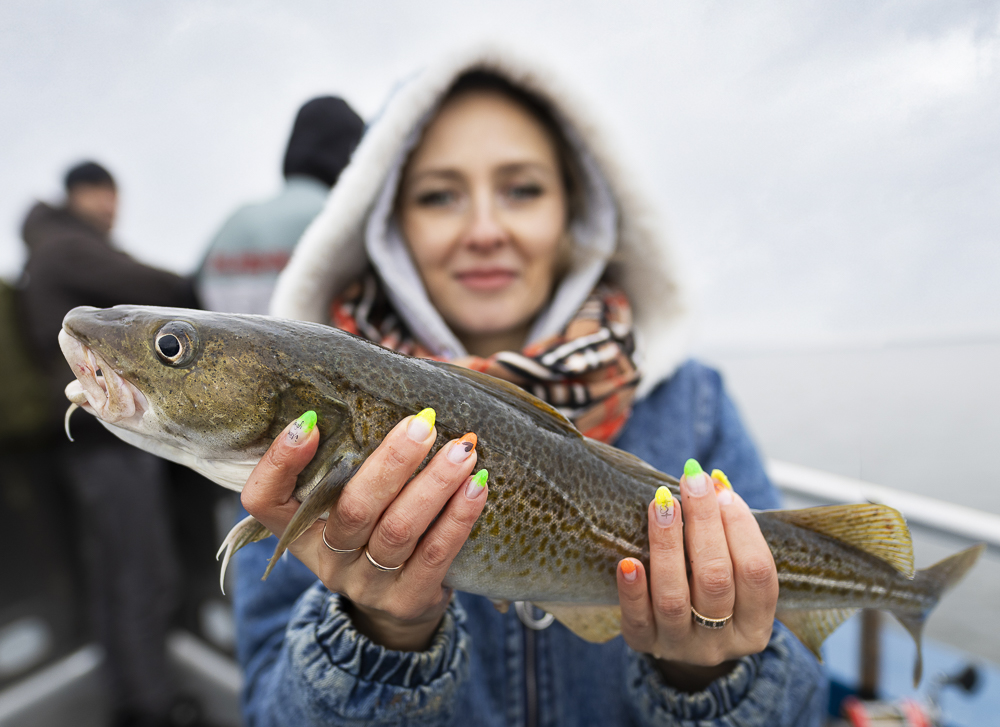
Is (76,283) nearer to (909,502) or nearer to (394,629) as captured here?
(394,629)

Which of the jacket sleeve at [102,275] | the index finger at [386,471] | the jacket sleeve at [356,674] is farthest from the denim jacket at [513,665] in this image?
the jacket sleeve at [102,275]

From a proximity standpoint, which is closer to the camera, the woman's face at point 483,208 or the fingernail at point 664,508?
the fingernail at point 664,508

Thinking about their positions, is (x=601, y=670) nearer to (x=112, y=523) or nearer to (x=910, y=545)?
(x=910, y=545)

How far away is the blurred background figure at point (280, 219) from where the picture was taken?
2195mm

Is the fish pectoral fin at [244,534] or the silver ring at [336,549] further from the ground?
the silver ring at [336,549]

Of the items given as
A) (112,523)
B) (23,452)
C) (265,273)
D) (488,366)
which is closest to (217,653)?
(112,523)

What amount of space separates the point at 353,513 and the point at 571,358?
34.9 inches

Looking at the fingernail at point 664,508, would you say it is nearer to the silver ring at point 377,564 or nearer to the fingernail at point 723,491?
the fingernail at point 723,491

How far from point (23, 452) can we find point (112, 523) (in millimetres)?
928

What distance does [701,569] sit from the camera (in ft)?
3.96

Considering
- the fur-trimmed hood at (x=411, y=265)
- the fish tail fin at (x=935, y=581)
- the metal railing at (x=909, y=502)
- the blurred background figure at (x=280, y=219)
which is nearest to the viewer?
the fish tail fin at (x=935, y=581)

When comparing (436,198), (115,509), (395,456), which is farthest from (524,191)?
(115,509)

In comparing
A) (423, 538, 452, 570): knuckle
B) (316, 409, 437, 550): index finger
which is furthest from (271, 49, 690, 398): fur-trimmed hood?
(423, 538, 452, 570): knuckle

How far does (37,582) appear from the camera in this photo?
3.86 metres
